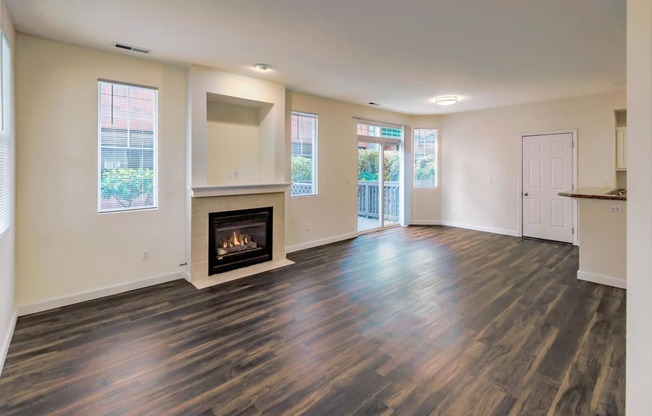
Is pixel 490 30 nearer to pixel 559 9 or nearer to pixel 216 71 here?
pixel 559 9

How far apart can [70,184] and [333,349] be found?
10.3ft

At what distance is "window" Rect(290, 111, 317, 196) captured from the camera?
554cm

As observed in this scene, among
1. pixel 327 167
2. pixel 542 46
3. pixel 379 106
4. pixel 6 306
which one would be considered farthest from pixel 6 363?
pixel 379 106

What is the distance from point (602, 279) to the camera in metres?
3.91

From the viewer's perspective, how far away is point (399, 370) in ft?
7.34

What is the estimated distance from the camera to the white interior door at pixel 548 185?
601 cm

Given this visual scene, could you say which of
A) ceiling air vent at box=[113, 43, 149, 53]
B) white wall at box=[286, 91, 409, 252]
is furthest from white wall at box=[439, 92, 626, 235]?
ceiling air vent at box=[113, 43, 149, 53]

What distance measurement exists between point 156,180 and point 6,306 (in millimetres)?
1849

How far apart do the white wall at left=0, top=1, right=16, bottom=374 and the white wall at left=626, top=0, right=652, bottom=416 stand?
12.4 feet

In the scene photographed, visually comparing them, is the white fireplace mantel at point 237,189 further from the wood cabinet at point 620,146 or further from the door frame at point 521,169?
the wood cabinet at point 620,146

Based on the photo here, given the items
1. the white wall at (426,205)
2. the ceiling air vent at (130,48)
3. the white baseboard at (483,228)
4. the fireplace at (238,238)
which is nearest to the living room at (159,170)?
the ceiling air vent at (130,48)

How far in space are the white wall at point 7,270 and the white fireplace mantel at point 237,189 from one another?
5.49 ft

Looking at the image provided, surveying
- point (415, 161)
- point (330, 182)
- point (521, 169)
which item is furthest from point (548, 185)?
point (330, 182)

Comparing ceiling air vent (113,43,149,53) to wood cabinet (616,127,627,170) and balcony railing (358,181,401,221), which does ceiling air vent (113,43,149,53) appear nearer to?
balcony railing (358,181,401,221)
